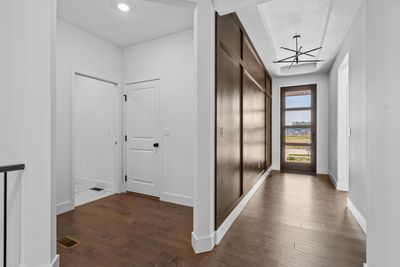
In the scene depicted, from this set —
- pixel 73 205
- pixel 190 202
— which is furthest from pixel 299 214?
pixel 73 205

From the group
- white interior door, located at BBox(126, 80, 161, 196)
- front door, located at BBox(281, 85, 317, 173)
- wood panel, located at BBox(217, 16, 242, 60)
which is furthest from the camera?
front door, located at BBox(281, 85, 317, 173)

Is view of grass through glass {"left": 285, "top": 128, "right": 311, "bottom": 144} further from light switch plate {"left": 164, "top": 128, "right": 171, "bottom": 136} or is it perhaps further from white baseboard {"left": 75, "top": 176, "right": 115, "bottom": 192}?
white baseboard {"left": 75, "top": 176, "right": 115, "bottom": 192}

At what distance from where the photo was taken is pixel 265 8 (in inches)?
115

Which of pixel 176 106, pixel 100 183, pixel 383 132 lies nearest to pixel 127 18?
pixel 176 106

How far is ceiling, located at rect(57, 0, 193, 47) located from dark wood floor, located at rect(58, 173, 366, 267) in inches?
114

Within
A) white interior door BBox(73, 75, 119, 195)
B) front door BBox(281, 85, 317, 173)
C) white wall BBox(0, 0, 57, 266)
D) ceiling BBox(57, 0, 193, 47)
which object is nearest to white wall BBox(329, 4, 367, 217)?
ceiling BBox(57, 0, 193, 47)

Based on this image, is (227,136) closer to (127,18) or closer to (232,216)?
(232,216)

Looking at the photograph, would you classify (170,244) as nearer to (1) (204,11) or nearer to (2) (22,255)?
(2) (22,255)

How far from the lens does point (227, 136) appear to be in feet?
8.47

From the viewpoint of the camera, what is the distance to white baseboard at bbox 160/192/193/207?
3338 millimetres

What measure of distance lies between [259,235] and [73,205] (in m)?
2.93

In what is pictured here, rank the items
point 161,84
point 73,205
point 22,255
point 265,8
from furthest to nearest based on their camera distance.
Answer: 1. point 161,84
2. point 73,205
3. point 265,8
4. point 22,255

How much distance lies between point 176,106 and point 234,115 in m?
1.15

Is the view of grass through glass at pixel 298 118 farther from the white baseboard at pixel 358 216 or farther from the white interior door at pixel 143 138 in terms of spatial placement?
the white interior door at pixel 143 138
